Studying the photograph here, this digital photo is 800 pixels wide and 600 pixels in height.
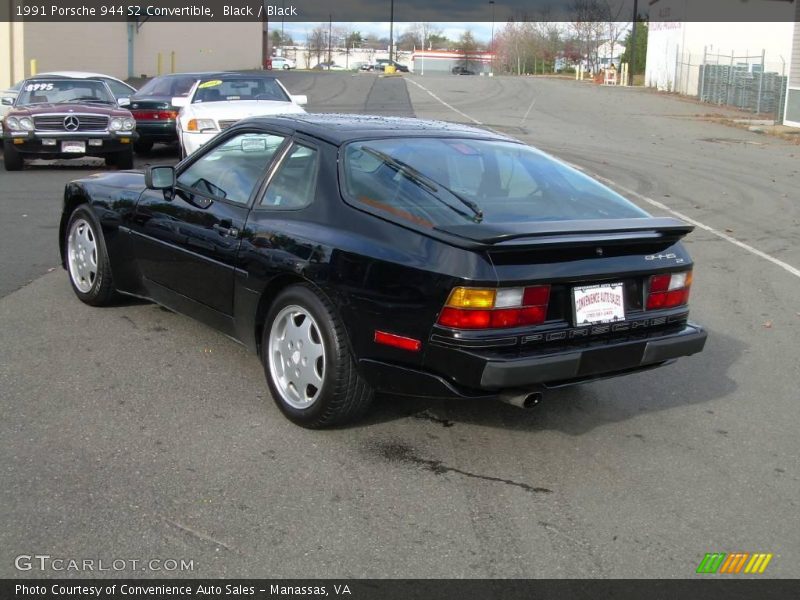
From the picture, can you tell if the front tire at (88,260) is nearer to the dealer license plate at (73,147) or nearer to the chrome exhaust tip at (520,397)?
the chrome exhaust tip at (520,397)

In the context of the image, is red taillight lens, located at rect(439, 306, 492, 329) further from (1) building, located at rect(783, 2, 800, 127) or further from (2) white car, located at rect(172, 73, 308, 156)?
(1) building, located at rect(783, 2, 800, 127)

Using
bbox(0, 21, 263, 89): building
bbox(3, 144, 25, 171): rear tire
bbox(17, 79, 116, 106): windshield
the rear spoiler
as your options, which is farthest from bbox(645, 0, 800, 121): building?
the rear spoiler

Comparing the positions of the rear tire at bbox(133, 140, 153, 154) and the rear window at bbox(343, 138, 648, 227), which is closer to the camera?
the rear window at bbox(343, 138, 648, 227)

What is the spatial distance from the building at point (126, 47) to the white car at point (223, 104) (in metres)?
16.9

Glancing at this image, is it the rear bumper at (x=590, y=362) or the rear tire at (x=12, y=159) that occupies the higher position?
the rear tire at (x=12, y=159)

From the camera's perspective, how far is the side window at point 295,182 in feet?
15.7

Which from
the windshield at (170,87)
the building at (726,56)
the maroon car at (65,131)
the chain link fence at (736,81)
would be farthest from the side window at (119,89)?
the chain link fence at (736,81)

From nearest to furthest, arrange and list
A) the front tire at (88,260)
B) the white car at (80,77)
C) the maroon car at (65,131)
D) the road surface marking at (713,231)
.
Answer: the front tire at (88,260) → the road surface marking at (713,231) → the maroon car at (65,131) → the white car at (80,77)

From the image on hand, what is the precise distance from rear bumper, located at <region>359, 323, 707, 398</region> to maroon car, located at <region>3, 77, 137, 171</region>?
1151 centimetres

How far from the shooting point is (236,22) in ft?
183

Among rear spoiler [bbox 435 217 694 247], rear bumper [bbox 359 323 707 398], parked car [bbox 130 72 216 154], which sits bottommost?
rear bumper [bbox 359 323 707 398]

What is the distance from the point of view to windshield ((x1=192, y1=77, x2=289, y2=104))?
47.4 ft

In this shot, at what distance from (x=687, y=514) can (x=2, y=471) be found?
116 inches
